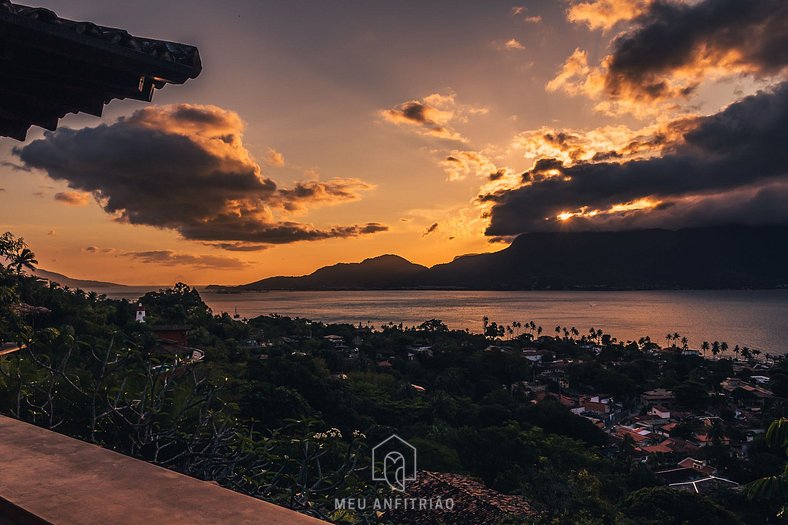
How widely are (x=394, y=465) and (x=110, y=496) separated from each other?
12.4 metres

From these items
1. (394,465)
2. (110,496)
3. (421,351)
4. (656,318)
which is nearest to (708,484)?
(394,465)

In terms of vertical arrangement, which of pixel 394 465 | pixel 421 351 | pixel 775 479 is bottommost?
pixel 421 351

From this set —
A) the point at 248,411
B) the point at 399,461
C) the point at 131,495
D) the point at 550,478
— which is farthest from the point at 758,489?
the point at 248,411

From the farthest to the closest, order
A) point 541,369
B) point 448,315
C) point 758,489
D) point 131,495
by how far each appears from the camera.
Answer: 1. point 448,315
2. point 541,369
3. point 758,489
4. point 131,495

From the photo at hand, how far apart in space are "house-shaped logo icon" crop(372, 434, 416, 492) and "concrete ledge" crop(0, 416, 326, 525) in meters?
7.55

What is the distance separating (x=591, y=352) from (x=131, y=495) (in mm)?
68635

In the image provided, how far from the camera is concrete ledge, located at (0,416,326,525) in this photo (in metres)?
1.05

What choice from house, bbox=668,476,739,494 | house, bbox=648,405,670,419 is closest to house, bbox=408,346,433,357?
house, bbox=648,405,670,419

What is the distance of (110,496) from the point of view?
1.17 metres

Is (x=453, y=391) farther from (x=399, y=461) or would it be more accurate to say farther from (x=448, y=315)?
(x=448, y=315)

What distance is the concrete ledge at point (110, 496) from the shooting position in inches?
41.2

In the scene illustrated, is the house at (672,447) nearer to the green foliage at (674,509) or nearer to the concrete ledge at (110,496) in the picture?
the green foliage at (674,509)

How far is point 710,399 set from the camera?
1607 inches

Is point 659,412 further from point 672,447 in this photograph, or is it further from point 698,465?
point 698,465
